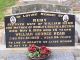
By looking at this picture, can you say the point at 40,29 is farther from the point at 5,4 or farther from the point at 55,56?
the point at 5,4

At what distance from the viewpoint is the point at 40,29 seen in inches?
330

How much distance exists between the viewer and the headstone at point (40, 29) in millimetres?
8336

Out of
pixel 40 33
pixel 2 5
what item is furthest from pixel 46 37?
pixel 2 5

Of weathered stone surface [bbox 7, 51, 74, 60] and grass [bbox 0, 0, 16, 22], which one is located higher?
grass [bbox 0, 0, 16, 22]

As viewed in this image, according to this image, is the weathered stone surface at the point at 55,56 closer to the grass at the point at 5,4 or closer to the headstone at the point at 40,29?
the headstone at the point at 40,29

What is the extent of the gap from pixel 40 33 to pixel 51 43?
0.30m

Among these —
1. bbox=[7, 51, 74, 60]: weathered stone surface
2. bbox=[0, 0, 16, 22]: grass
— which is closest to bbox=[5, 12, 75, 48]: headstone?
bbox=[7, 51, 74, 60]: weathered stone surface

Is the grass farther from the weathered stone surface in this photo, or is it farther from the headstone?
the weathered stone surface

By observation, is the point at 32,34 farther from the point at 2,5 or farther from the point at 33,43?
the point at 2,5

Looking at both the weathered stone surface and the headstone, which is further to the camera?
the headstone

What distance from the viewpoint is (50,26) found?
27.5ft

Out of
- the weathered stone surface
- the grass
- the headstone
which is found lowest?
the weathered stone surface

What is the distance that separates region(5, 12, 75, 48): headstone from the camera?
8336 mm

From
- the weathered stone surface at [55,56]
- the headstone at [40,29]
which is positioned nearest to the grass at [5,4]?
the headstone at [40,29]
